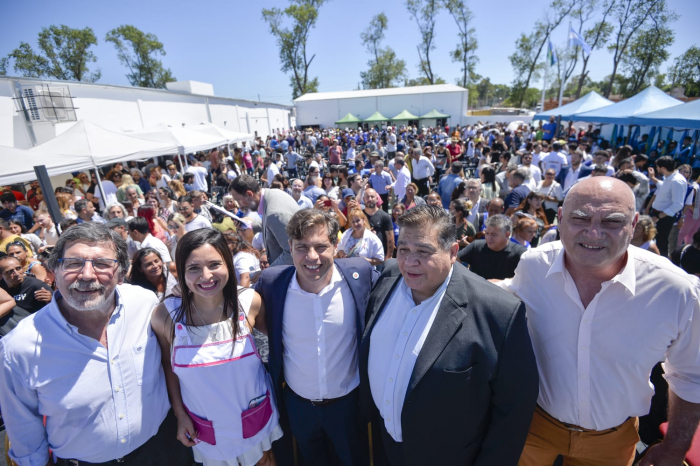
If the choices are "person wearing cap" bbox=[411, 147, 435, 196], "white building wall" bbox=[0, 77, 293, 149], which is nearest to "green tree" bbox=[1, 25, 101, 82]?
"white building wall" bbox=[0, 77, 293, 149]

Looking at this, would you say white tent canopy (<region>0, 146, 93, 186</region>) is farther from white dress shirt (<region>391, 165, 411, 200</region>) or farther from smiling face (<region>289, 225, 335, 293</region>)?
smiling face (<region>289, 225, 335, 293</region>)

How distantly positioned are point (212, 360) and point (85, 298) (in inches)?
27.8

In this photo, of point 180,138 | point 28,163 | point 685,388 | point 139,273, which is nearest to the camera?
point 685,388

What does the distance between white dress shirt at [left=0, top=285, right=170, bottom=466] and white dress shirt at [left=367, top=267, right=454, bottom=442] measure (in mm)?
1267

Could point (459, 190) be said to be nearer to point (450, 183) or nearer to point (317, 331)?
point (450, 183)

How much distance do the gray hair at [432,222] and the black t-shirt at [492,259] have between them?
1.76 metres

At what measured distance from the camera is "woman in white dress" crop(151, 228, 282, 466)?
175cm

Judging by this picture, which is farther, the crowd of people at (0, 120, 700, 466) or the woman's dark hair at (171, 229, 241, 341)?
the woman's dark hair at (171, 229, 241, 341)

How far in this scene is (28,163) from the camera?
6.64 m

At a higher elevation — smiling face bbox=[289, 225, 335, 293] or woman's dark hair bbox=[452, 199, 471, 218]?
smiling face bbox=[289, 225, 335, 293]

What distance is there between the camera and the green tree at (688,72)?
32250mm

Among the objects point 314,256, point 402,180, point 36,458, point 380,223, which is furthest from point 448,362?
point 402,180

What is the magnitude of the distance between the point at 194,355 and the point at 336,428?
0.96 meters

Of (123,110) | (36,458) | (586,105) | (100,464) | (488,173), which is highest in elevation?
(123,110)
